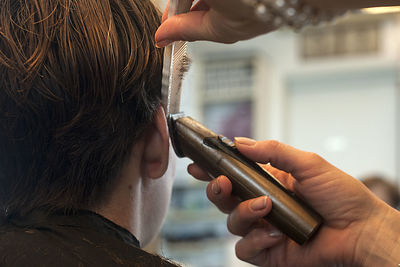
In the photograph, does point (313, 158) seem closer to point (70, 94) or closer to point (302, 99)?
point (70, 94)

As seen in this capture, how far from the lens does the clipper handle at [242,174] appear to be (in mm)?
795

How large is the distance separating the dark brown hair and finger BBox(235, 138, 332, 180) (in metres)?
0.19

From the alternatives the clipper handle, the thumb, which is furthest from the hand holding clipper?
the thumb

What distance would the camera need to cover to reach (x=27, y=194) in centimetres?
81

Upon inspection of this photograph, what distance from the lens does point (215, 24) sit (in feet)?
2.00

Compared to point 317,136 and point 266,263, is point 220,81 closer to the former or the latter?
point 317,136

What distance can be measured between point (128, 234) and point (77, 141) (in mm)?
182

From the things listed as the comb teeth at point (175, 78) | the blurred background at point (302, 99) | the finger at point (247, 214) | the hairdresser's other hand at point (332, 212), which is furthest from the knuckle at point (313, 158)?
the blurred background at point (302, 99)

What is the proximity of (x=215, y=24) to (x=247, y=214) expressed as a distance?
14.2 inches

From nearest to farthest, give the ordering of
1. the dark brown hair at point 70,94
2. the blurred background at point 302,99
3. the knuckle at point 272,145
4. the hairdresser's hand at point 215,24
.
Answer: the hairdresser's hand at point 215,24, the dark brown hair at point 70,94, the knuckle at point 272,145, the blurred background at point 302,99

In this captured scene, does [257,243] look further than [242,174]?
Yes

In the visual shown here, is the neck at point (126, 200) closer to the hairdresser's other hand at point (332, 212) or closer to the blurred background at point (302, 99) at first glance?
the hairdresser's other hand at point (332, 212)

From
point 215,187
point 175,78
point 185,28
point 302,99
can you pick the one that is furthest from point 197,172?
point 302,99

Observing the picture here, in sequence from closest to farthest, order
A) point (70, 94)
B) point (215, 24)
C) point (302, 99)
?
1. point (215, 24)
2. point (70, 94)
3. point (302, 99)
